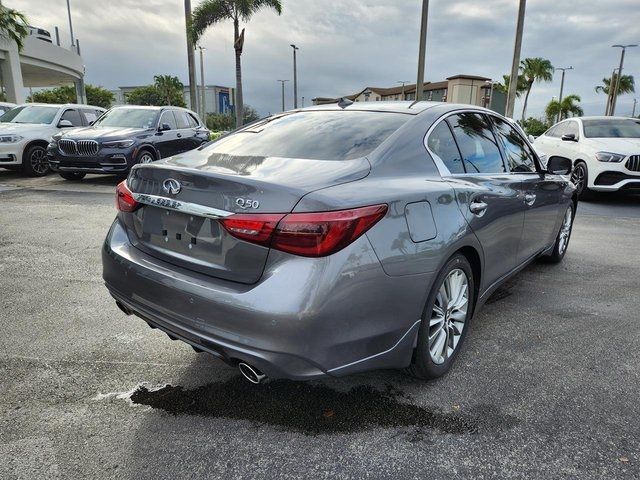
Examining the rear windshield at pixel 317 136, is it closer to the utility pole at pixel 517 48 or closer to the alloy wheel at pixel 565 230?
the alloy wheel at pixel 565 230

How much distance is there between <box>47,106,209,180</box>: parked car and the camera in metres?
10.2

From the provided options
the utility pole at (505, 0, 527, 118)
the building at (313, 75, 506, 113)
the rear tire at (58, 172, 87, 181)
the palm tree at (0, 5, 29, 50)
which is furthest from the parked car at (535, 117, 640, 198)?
the building at (313, 75, 506, 113)

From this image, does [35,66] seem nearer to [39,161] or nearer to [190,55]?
[190,55]

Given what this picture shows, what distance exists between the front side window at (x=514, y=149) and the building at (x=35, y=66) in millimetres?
31817

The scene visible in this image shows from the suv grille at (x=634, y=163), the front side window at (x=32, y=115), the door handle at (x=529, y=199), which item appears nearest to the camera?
the door handle at (x=529, y=199)

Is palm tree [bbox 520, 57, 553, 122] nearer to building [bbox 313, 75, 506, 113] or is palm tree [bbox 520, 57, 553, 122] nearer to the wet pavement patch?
building [bbox 313, 75, 506, 113]

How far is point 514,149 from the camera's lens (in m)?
3.94

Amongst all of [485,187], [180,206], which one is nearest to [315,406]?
[180,206]

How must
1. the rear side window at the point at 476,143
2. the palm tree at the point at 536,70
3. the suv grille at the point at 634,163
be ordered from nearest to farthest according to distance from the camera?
the rear side window at the point at 476,143, the suv grille at the point at 634,163, the palm tree at the point at 536,70

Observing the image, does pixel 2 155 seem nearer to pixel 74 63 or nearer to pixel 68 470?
pixel 68 470

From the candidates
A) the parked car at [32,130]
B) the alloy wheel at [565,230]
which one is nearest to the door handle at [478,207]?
the alloy wheel at [565,230]

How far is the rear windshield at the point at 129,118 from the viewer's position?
11.3 meters

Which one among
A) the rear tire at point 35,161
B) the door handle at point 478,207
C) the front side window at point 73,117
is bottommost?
the rear tire at point 35,161

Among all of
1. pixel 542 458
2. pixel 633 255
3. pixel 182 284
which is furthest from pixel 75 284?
pixel 633 255
